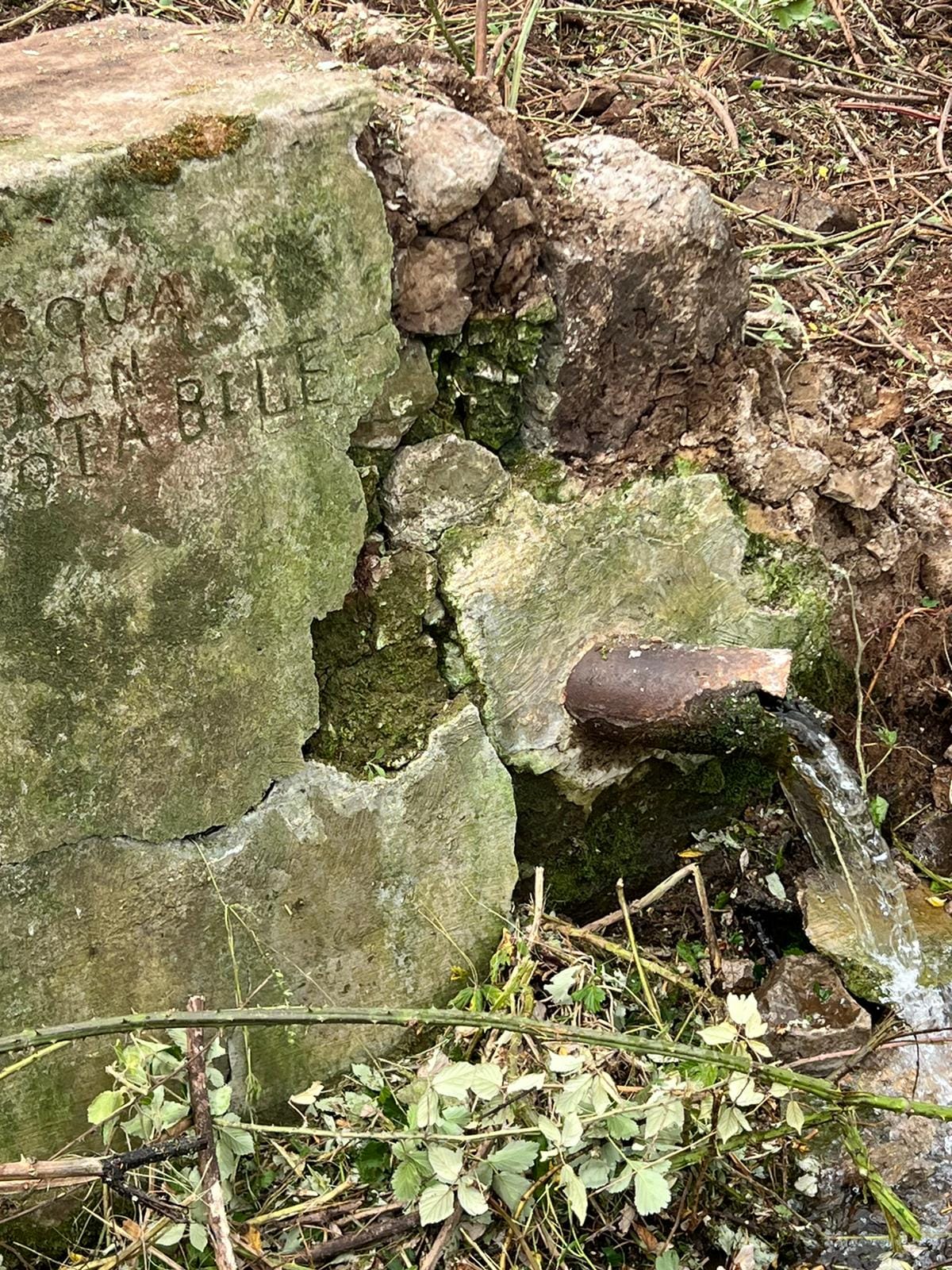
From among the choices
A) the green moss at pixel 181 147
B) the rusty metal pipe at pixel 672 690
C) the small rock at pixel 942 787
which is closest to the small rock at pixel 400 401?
the green moss at pixel 181 147

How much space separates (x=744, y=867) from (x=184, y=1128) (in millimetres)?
1179


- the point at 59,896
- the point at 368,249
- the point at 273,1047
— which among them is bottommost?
the point at 273,1047

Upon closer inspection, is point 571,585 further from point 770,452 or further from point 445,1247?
point 445,1247

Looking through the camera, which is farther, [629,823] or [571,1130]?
[629,823]

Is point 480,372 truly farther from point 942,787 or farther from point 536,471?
point 942,787

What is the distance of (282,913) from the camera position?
195 cm

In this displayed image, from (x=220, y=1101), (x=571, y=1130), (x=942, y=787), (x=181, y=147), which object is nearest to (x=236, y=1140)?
(x=220, y=1101)

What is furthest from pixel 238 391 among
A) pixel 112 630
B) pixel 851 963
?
pixel 851 963

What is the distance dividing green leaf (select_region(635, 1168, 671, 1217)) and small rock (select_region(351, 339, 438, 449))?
108cm

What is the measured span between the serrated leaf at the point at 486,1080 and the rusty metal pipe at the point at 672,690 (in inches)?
23.7

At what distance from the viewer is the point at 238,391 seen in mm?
1625

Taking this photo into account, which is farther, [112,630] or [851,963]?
[851,963]

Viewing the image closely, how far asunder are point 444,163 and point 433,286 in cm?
16

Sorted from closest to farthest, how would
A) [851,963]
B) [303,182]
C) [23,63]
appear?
[303,182] → [23,63] → [851,963]
